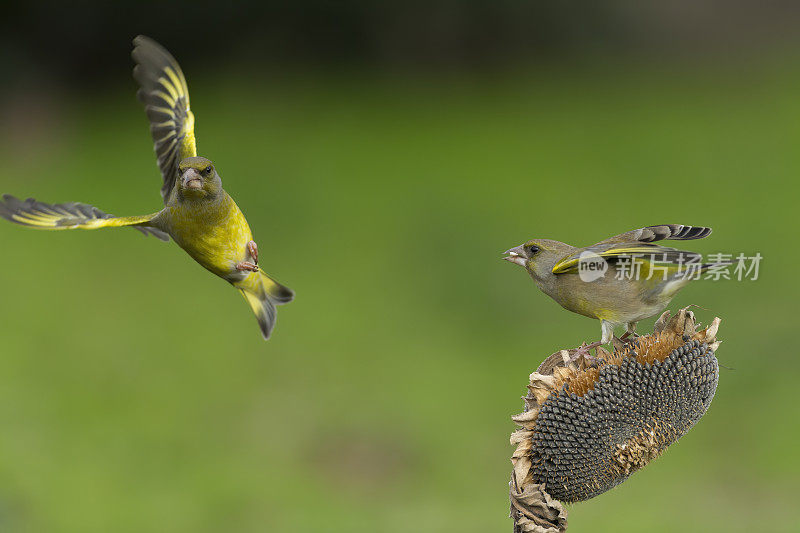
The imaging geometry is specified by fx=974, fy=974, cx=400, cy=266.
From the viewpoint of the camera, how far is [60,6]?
9477 millimetres

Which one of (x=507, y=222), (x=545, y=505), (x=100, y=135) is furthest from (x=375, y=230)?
(x=545, y=505)

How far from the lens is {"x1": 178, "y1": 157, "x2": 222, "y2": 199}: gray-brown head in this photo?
4.46ft

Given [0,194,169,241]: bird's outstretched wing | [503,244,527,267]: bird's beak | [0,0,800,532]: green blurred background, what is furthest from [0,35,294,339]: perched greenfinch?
[0,0,800,532]: green blurred background

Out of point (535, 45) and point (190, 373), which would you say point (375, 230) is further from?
point (535, 45)

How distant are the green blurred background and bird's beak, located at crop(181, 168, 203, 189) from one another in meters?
5.17

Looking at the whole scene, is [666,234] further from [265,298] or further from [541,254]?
[265,298]

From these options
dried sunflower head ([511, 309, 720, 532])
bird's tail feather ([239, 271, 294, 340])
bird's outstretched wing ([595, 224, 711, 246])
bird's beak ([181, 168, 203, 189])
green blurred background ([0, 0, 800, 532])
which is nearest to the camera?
bird's beak ([181, 168, 203, 189])

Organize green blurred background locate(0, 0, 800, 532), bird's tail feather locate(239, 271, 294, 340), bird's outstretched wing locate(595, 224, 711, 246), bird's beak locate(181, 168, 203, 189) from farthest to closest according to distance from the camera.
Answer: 1. green blurred background locate(0, 0, 800, 532)
2. bird's outstretched wing locate(595, 224, 711, 246)
3. bird's tail feather locate(239, 271, 294, 340)
4. bird's beak locate(181, 168, 203, 189)

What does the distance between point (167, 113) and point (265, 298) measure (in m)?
0.36

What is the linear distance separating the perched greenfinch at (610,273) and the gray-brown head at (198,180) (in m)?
0.69

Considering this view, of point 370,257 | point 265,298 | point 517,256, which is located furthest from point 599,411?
point 370,257

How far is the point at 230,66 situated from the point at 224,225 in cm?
988

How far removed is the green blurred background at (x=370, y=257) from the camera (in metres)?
7.04

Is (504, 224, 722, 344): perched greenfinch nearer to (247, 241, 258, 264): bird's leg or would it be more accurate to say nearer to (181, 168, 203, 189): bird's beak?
(247, 241, 258, 264): bird's leg
